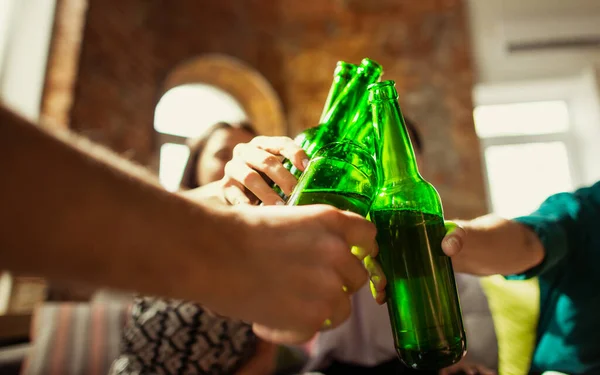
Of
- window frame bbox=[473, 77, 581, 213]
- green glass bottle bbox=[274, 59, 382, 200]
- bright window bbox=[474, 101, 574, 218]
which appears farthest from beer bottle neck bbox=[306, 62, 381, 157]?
bright window bbox=[474, 101, 574, 218]

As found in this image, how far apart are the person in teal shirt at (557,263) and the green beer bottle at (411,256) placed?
0.45ft

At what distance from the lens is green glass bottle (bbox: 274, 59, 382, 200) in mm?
514

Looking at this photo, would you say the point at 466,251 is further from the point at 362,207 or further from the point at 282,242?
the point at 282,242

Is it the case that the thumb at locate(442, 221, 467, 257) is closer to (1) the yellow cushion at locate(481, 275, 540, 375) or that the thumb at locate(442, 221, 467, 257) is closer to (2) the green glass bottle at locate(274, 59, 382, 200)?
(2) the green glass bottle at locate(274, 59, 382, 200)

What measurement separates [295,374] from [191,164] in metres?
0.71

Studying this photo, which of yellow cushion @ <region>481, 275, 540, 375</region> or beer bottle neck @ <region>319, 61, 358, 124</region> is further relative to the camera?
yellow cushion @ <region>481, 275, 540, 375</region>

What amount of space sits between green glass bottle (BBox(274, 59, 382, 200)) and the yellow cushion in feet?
1.60

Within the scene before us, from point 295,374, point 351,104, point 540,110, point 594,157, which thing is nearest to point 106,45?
point 295,374

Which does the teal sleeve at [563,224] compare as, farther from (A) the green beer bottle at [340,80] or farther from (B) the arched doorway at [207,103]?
(B) the arched doorway at [207,103]

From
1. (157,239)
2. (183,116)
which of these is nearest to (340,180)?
(157,239)

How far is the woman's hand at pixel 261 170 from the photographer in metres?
0.46

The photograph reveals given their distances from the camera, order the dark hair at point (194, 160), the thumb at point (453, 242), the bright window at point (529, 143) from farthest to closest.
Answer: the bright window at point (529, 143) < the dark hair at point (194, 160) < the thumb at point (453, 242)

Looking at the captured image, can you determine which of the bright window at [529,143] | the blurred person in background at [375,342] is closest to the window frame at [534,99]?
the bright window at [529,143]

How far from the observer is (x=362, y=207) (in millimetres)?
427
